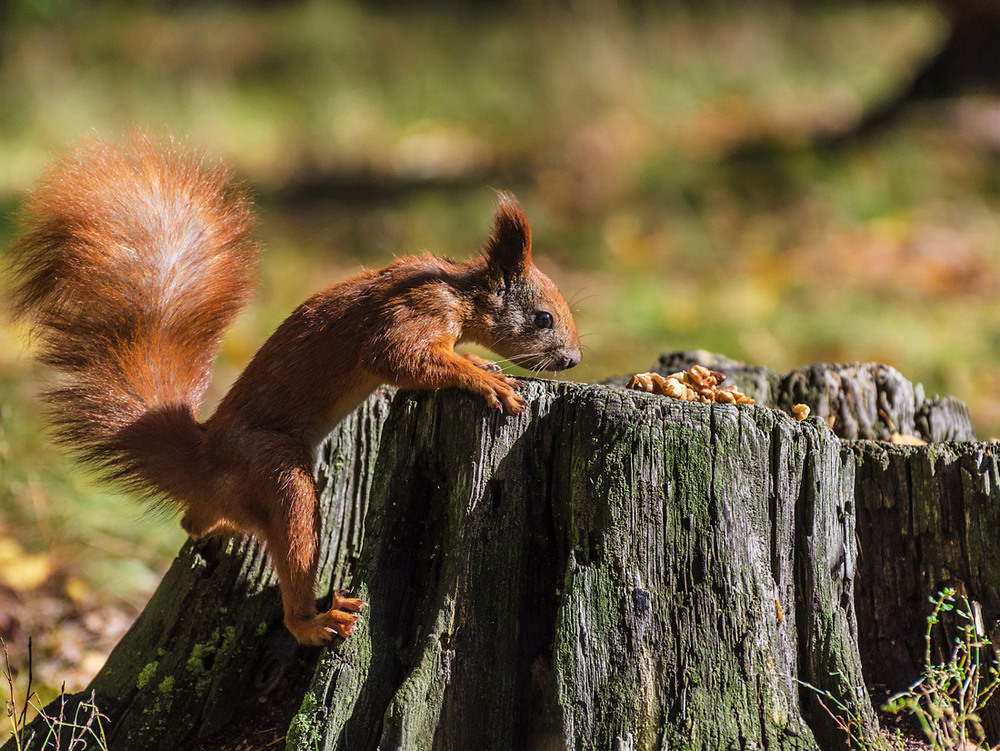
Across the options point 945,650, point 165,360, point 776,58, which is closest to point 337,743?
point 165,360

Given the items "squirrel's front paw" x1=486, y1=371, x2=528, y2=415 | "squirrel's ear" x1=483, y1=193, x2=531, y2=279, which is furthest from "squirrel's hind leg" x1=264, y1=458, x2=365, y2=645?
"squirrel's ear" x1=483, y1=193, x2=531, y2=279

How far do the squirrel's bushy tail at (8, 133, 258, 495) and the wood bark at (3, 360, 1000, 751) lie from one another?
0.50 metres

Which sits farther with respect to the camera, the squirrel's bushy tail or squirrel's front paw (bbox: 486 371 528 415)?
the squirrel's bushy tail

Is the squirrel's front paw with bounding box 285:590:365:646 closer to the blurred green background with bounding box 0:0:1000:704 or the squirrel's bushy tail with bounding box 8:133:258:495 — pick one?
the squirrel's bushy tail with bounding box 8:133:258:495

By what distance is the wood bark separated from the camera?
1664mm

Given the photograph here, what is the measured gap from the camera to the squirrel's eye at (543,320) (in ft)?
7.64

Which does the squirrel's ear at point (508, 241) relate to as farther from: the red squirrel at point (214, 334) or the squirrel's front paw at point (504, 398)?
the squirrel's front paw at point (504, 398)

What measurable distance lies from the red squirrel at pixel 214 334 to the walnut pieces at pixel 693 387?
31 centimetres

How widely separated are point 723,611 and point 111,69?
329 inches

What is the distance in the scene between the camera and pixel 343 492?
7.39ft

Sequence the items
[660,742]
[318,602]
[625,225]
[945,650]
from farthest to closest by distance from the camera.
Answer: [625,225] < [318,602] < [945,650] < [660,742]

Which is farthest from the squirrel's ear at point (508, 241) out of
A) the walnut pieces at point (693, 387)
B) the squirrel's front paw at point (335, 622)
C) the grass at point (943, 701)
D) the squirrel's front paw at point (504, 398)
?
the grass at point (943, 701)

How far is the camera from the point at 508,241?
225cm

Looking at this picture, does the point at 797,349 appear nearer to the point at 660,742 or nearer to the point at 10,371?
the point at 660,742
